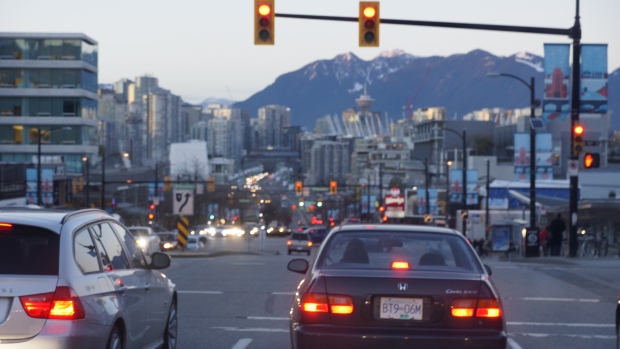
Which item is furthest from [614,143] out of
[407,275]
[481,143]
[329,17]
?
[407,275]

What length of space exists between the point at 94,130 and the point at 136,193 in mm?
9435

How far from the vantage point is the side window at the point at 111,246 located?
8336 millimetres

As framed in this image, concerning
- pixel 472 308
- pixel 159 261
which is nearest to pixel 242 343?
pixel 159 261

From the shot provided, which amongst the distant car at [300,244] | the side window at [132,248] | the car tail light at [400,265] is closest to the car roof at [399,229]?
the car tail light at [400,265]

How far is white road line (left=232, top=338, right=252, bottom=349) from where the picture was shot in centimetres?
1147

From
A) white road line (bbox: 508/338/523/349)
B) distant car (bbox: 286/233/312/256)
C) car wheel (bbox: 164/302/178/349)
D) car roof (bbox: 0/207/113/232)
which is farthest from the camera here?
distant car (bbox: 286/233/312/256)

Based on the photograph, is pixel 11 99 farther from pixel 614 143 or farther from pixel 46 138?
pixel 614 143

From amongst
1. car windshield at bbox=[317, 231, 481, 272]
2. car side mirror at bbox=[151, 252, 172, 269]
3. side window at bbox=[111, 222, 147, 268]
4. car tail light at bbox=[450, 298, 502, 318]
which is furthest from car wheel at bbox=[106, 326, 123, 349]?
car tail light at bbox=[450, 298, 502, 318]

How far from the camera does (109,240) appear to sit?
8586 millimetres

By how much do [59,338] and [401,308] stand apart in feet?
9.40

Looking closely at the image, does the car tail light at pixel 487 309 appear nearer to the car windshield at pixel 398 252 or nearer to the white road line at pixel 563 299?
the car windshield at pixel 398 252

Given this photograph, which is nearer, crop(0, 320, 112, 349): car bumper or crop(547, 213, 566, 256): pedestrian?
crop(0, 320, 112, 349): car bumper

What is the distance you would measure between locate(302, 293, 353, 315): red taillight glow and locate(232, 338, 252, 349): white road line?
3.22 metres

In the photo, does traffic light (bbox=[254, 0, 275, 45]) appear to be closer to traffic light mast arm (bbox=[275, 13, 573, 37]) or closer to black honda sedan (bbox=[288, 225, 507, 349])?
traffic light mast arm (bbox=[275, 13, 573, 37])
